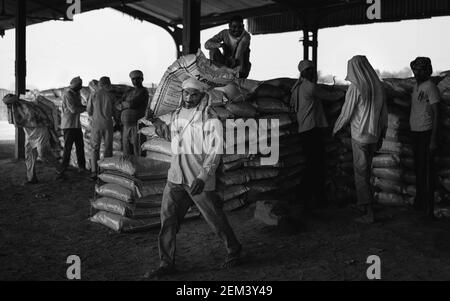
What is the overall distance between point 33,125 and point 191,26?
296cm

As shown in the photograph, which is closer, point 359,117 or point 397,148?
point 359,117

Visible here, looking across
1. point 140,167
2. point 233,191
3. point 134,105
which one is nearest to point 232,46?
point 233,191

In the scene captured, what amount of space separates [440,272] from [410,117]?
6.61ft

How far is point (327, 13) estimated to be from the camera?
1320 cm

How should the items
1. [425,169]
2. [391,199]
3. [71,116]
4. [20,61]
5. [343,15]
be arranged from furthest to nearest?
[343,15] → [20,61] → [71,116] → [391,199] → [425,169]

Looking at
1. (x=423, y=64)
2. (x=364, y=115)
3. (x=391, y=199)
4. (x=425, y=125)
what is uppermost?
(x=423, y=64)

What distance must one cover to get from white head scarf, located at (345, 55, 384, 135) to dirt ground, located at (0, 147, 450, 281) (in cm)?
110

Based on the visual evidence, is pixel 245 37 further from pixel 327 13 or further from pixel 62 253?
pixel 327 13

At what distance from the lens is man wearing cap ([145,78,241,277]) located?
3.68m

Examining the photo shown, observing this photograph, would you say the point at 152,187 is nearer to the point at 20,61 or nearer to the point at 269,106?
the point at 269,106

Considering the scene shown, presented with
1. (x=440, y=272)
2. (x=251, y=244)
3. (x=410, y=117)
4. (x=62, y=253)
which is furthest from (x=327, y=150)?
(x=62, y=253)

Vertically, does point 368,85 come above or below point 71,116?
above

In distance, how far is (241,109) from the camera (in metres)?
5.67

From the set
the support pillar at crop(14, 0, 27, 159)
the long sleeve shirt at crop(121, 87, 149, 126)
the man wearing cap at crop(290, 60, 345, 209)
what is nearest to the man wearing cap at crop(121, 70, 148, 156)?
the long sleeve shirt at crop(121, 87, 149, 126)
